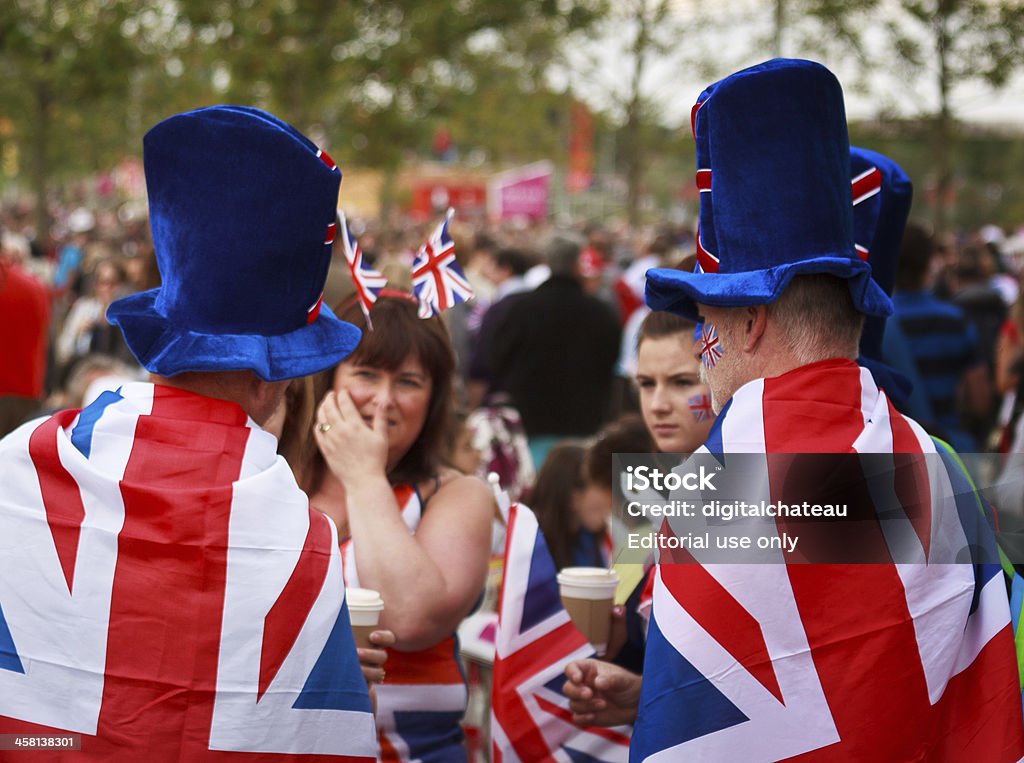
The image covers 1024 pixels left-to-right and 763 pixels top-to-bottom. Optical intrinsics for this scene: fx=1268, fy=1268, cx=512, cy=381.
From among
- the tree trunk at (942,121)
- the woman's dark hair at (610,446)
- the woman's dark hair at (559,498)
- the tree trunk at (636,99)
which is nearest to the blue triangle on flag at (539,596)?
the woman's dark hair at (610,446)

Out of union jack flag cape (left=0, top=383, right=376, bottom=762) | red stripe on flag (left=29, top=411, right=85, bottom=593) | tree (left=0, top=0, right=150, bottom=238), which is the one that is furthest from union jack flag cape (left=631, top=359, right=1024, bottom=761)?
tree (left=0, top=0, right=150, bottom=238)

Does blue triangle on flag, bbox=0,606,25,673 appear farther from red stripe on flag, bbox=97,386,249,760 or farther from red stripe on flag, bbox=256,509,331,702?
red stripe on flag, bbox=256,509,331,702

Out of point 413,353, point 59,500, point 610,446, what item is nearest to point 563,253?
point 610,446

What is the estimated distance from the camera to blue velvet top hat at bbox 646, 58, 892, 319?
2.24 metres

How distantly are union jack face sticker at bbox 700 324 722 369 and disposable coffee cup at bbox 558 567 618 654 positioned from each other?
63cm

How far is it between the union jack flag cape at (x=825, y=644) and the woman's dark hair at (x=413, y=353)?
4.18 ft

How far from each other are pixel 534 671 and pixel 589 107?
1811cm

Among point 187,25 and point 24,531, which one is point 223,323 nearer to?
point 24,531

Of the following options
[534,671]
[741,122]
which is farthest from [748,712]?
[741,122]

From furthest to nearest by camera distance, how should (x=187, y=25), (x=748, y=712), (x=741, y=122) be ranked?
(x=187, y=25), (x=741, y=122), (x=748, y=712)

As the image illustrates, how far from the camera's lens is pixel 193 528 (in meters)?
2.13

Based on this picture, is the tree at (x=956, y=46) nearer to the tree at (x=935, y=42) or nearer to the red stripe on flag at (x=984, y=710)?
the tree at (x=935, y=42)

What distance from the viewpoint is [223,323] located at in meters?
2.29

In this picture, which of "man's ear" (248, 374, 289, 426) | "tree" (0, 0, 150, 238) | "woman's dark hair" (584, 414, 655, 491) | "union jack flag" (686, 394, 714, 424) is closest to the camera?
"man's ear" (248, 374, 289, 426)
